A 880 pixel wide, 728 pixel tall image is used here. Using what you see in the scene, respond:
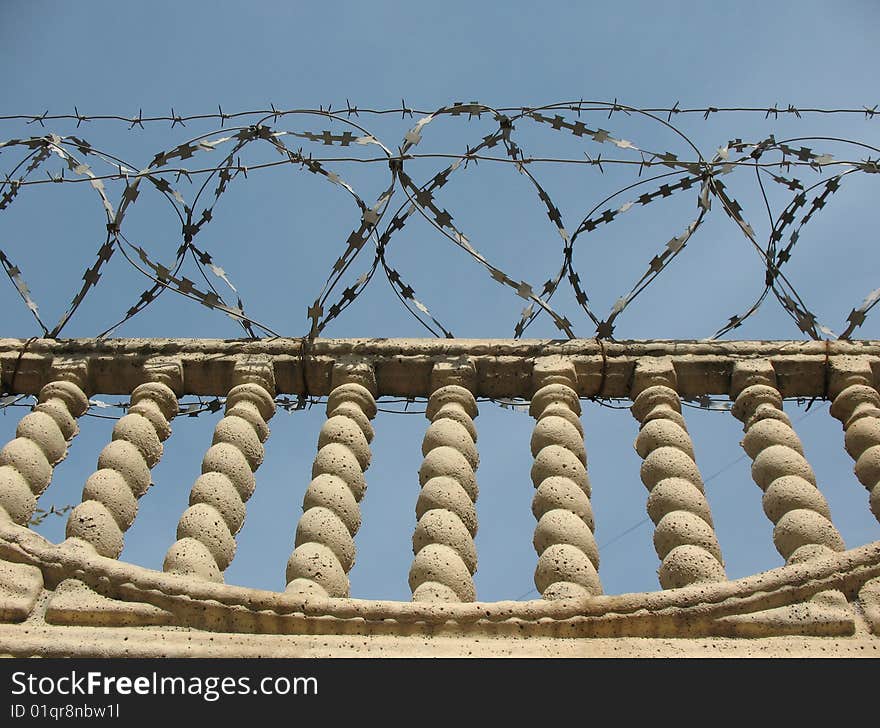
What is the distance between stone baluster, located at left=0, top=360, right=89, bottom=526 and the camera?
23.6 ft

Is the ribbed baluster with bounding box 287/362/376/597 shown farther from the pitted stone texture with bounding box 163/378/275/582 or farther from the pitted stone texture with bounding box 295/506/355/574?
the pitted stone texture with bounding box 163/378/275/582

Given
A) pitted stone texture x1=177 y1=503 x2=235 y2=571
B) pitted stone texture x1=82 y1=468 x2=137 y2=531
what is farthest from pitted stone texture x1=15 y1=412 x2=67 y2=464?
pitted stone texture x1=177 y1=503 x2=235 y2=571

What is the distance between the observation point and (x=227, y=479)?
24.1 ft

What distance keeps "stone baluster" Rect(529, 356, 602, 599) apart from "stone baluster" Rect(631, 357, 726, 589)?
0.36 m

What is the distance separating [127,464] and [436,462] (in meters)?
1.73

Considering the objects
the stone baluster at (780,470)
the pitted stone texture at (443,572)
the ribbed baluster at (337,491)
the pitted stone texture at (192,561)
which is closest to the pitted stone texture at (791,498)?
the stone baluster at (780,470)

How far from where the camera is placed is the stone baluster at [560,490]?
21.7 feet

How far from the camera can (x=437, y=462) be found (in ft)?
24.5

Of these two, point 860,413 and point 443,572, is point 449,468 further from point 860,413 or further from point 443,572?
point 860,413

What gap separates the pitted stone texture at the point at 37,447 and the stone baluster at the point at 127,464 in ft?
1.10

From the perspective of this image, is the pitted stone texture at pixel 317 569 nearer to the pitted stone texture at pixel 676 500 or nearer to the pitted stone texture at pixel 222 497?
the pitted stone texture at pixel 222 497

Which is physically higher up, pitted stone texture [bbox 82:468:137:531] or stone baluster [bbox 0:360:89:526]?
stone baluster [bbox 0:360:89:526]
